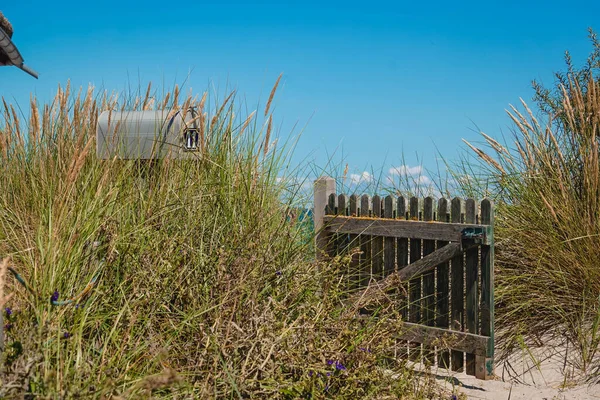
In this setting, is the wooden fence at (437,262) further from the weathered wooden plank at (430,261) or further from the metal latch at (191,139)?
the metal latch at (191,139)

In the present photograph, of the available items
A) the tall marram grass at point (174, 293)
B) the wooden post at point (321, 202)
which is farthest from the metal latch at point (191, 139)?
the wooden post at point (321, 202)

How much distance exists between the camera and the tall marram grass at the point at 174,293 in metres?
2.55

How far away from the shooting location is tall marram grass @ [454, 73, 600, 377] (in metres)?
5.30

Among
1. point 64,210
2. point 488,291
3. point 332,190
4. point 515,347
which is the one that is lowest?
point 515,347

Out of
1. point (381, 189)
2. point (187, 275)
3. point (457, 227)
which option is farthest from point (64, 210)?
point (381, 189)

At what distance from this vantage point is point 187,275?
327cm

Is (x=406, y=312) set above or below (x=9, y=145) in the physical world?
below

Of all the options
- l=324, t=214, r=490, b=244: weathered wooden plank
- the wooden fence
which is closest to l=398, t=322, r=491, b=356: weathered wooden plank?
the wooden fence

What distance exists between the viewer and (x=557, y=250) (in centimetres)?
541

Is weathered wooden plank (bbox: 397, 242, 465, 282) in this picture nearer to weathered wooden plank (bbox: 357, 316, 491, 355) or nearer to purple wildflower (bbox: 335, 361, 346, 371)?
weathered wooden plank (bbox: 357, 316, 491, 355)

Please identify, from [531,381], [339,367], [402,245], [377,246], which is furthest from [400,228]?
[339,367]

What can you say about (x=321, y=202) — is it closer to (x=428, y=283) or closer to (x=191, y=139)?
(x=428, y=283)

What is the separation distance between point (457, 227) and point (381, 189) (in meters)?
1.56

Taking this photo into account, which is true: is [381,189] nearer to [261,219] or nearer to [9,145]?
[261,219]
